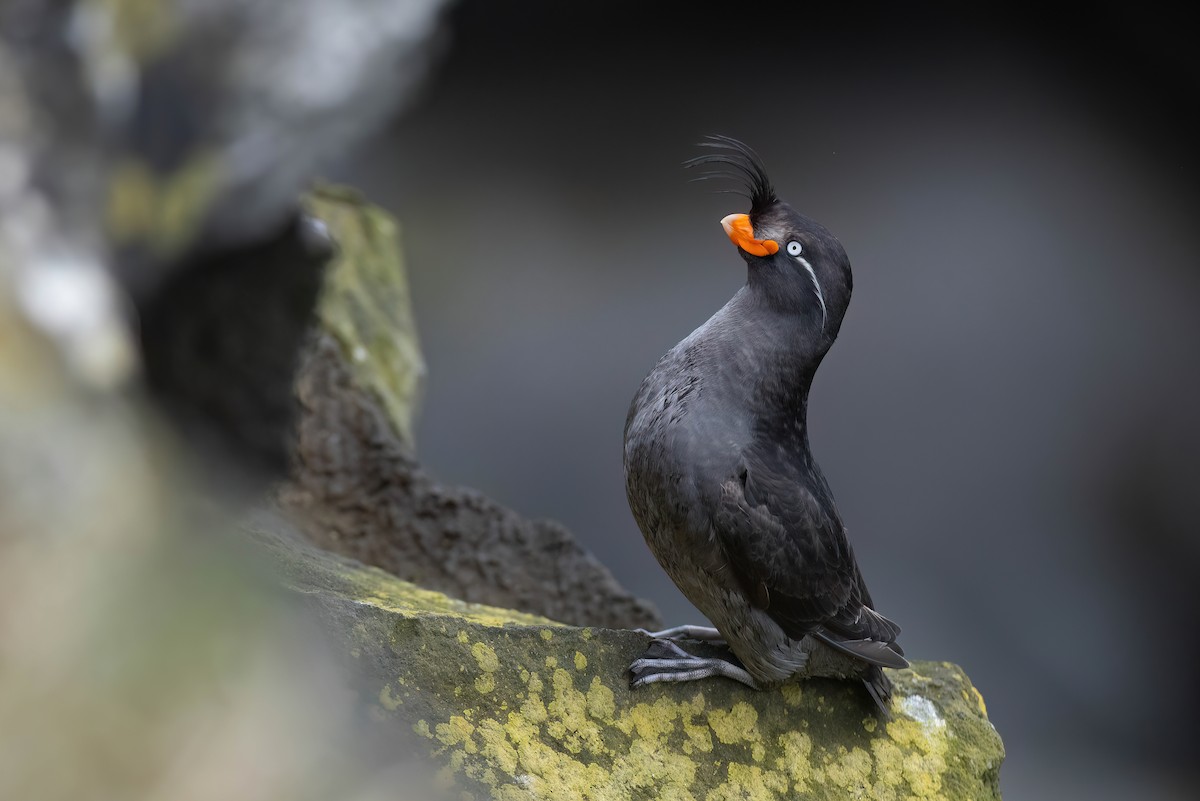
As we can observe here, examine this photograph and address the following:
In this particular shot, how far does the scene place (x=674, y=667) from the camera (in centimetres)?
237

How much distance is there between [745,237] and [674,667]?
40.7 inches

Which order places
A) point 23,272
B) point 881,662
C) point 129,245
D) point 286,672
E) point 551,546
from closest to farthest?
point 286,672 → point 23,272 → point 881,662 → point 129,245 → point 551,546

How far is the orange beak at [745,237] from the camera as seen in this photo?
2.49 m

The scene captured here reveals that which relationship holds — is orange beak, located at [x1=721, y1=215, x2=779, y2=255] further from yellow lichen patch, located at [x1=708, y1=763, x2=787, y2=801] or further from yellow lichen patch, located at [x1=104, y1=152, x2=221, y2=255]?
yellow lichen patch, located at [x1=104, y1=152, x2=221, y2=255]

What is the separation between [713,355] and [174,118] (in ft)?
8.10

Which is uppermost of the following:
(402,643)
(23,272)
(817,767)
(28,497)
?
(23,272)

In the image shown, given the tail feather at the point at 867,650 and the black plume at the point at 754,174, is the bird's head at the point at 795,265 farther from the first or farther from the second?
the tail feather at the point at 867,650

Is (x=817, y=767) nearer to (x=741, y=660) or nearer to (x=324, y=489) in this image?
(x=741, y=660)

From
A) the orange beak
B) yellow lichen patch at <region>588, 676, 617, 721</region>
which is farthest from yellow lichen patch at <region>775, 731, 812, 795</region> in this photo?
the orange beak

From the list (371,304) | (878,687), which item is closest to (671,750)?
(878,687)

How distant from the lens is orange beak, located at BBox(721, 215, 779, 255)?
98.1 inches

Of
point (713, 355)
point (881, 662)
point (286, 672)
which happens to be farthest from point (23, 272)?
point (881, 662)

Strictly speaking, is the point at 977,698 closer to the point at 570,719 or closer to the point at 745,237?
the point at 570,719

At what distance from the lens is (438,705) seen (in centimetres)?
209
